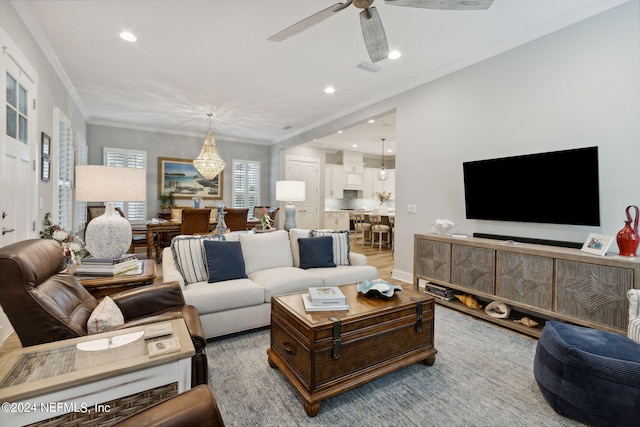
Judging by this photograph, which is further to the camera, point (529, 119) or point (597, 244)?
point (529, 119)

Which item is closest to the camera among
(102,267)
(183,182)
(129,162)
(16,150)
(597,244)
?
(102,267)

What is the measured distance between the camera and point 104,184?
87.0 inches

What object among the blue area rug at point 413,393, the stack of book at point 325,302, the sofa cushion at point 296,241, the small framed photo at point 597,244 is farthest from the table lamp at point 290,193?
the small framed photo at point 597,244

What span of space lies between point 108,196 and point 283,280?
1.58 meters

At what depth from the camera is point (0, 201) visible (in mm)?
2336

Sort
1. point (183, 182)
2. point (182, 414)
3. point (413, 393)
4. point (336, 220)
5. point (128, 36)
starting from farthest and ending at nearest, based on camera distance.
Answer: point (336, 220)
point (183, 182)
point (128, 36)
point (413, 393)
point (182, 414)

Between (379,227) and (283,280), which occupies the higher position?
(379,227)

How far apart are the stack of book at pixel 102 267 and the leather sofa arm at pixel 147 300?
0.91 ft

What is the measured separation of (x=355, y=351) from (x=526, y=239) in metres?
2.35

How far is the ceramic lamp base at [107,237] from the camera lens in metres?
2.27

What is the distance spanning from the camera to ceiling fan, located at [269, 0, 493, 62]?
1.98 metres

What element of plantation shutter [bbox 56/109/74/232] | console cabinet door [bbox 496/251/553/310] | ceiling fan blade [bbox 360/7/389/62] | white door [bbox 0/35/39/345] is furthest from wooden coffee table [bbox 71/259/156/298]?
console cabinet door [bbox 496/251/553/310]

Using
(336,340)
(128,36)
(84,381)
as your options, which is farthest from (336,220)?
(84,381)

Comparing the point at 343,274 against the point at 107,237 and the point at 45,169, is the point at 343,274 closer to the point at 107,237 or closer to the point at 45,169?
the point at 107,237
